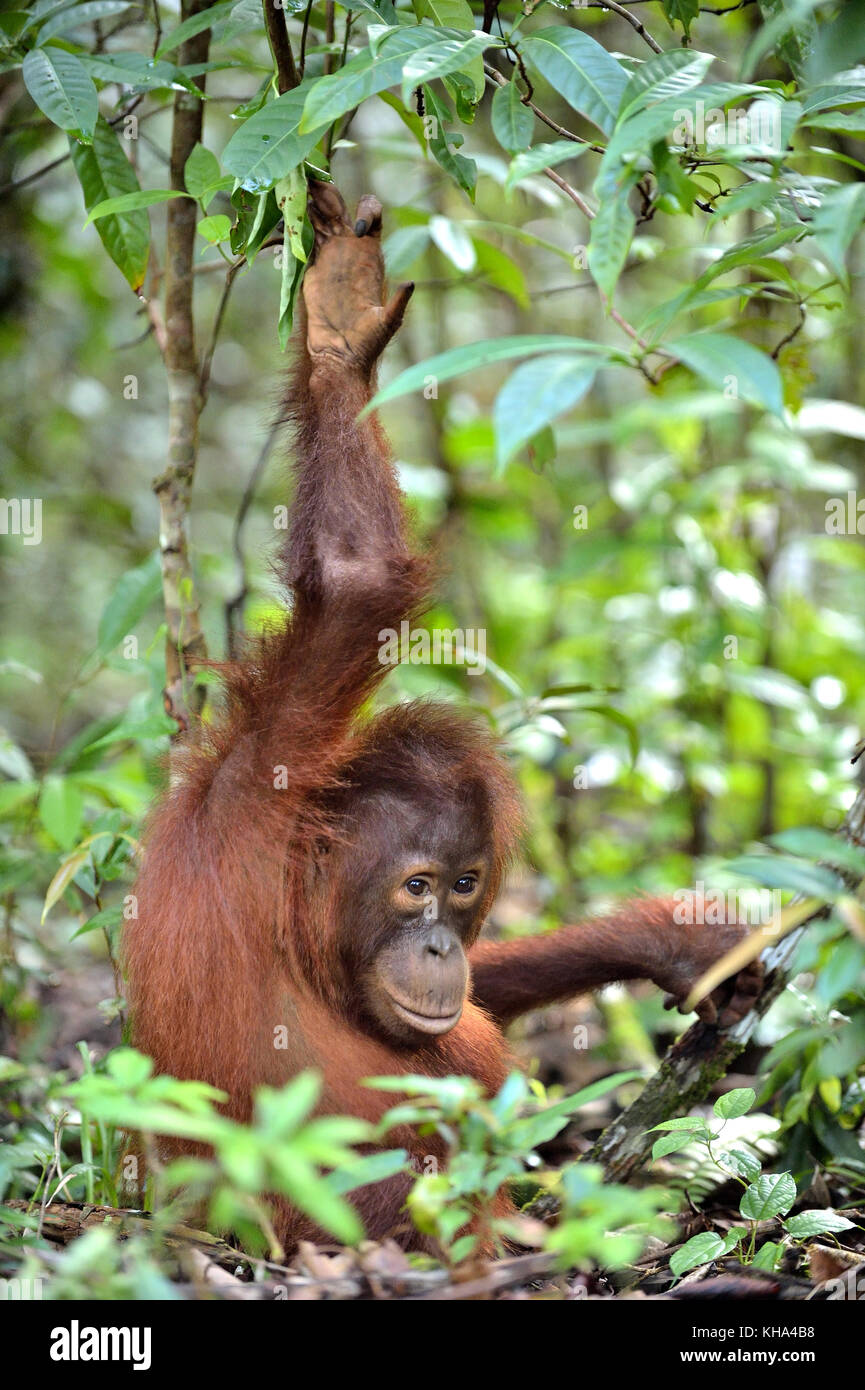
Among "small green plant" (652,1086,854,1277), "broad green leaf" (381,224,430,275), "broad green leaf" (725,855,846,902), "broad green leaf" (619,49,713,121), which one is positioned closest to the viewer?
"broad green leaf" (725,855,846,902)

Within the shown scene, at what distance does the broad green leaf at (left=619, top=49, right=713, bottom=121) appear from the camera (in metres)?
2.00

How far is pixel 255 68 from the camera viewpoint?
333cm

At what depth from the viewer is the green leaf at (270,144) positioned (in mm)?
2393

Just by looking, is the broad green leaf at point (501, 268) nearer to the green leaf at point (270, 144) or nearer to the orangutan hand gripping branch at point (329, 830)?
the orangutan hand gripping branch at point (329, 830)

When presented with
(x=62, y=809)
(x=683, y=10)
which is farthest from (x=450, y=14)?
(x=62, y=809)

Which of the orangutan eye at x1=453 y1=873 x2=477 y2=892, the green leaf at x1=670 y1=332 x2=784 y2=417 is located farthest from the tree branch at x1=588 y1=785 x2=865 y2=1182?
the green leaf at x1=670 y1=332 x2=784 y2=417

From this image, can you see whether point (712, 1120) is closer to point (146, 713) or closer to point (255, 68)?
point (146, 713)

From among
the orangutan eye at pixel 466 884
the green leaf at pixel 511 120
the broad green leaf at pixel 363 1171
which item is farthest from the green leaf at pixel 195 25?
the broad green leaf at pixel 363 1171

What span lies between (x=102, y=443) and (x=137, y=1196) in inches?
244

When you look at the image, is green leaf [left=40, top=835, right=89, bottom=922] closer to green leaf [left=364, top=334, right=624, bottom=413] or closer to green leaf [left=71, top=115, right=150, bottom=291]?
green leaf [left=71, top=115, right=150, bottom=291]

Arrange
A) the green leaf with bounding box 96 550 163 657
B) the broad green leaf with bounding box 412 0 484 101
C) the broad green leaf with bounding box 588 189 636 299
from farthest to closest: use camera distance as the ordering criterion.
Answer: the green leaf with bounding box 96 550 163 657, the broad green leaf with bounding box 412 0 484 101, the broad green leaf with bounding box 588 189 636 299

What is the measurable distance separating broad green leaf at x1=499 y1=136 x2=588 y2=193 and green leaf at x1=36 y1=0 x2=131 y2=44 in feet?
4.27

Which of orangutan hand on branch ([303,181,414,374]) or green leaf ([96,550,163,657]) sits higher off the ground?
orangutan hand on branch ([303,181,414,374])

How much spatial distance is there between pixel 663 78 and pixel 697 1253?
6.95ft
